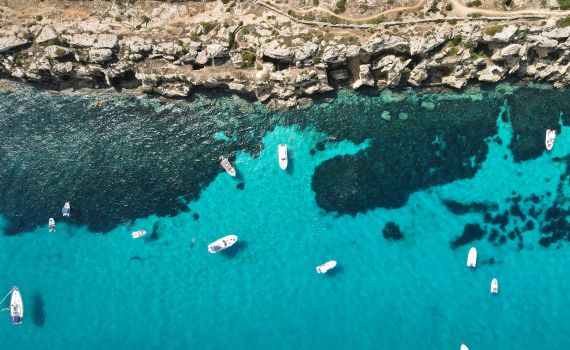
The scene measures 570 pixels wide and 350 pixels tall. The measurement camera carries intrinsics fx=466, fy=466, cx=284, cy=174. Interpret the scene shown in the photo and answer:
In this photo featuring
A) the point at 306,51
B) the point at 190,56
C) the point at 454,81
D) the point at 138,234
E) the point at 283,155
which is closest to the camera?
the point at 306,51

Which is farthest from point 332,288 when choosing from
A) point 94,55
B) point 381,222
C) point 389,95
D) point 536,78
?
point 94,55

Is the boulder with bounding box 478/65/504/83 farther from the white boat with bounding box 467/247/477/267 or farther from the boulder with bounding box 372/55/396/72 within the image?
the white boat with bounding box 467/247/477/267

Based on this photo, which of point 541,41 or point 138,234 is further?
point 138,234

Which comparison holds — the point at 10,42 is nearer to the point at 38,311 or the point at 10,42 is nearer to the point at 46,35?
the point at 46,35

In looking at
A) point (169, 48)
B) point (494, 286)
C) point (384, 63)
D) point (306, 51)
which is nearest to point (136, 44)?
point (169, 48)

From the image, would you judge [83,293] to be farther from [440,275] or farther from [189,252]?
[440,275]

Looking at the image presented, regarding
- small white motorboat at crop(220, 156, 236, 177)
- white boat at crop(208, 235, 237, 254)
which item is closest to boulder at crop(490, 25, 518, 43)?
small white motorboat at crop(220, 156, 236, 177)

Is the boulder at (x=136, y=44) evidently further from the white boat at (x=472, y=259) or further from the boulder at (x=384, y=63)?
the white boat at (x=472, y=259)
